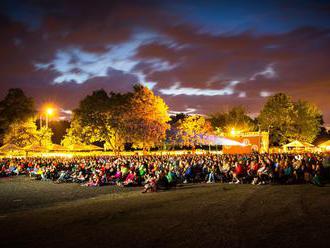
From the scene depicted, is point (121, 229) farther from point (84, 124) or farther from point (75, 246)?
point (84, 124)

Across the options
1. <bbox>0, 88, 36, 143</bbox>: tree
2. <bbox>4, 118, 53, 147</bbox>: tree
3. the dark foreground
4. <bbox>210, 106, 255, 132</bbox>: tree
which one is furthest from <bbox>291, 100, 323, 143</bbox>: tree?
the dark foreground

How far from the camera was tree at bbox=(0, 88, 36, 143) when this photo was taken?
56906mm

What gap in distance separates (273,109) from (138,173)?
63171mm

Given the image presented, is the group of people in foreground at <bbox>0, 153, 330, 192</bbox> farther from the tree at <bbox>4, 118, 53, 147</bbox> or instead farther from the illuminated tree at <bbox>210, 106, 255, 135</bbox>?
the illuminated tree at <bbox>210, 106, 255, 135</bbox>

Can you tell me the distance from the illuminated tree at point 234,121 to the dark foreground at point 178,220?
86.7m

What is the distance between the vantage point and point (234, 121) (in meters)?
103

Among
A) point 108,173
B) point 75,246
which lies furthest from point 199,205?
point 108,173

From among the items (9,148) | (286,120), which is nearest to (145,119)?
(9,148)

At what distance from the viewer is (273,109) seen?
262 feet

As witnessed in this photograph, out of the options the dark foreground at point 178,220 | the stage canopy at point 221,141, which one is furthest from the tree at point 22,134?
the dark foreground at point 178,220

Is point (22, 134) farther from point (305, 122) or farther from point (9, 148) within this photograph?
point (305, 122)

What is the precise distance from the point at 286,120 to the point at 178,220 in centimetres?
7317

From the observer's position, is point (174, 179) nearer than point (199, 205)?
No

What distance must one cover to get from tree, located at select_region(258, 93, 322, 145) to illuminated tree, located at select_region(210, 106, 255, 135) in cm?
1839
